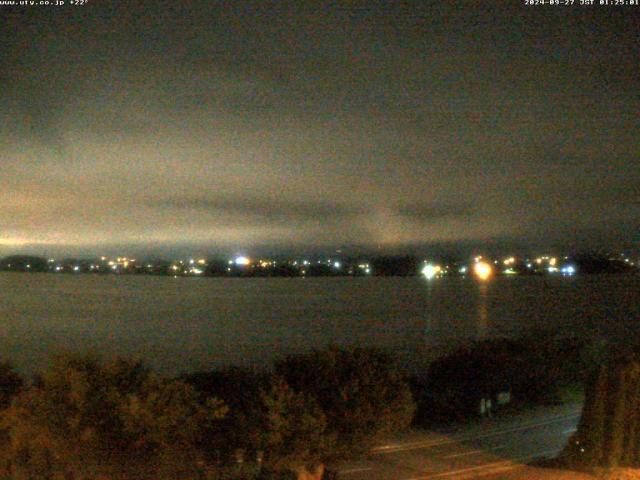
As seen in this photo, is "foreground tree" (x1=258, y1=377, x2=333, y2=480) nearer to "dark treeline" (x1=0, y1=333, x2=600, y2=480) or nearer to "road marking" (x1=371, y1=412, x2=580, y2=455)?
"dark treeline" (x1=0, y1=333, x2=600, y2=480)

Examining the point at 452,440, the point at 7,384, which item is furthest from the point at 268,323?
the point at 7,384

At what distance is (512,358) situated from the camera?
97.8 feet

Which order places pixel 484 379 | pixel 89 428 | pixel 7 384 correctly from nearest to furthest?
pixel 89 428 < pixel 7 384 < pixel 484 379

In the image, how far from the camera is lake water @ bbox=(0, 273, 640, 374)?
2574 inches

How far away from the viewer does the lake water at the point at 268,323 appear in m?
65.4

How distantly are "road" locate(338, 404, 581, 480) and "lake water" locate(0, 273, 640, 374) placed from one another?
29220 millimetres

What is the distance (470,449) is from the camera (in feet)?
57.0

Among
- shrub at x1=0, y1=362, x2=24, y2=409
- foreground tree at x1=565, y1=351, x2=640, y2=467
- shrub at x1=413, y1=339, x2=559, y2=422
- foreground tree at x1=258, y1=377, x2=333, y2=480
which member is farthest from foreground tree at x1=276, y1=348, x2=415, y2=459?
shrub at x1=413, y1=339, x2=559, y2=422

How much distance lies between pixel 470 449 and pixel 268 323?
74878 mm

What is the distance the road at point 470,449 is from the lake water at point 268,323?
29220 mm

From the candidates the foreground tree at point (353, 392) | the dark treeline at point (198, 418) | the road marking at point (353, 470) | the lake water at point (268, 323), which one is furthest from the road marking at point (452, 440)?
the lake water at point (268, 323)

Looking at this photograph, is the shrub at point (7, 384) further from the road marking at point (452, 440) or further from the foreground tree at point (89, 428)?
the road marking at point (452, 440)

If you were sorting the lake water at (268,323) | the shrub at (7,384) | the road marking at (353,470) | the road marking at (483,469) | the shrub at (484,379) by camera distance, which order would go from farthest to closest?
1. the lake water at (268,323)
2. the shrub at (484,379)
3. the road marking at (353,470)
4. the road marking at (483,469)
5. the shrub at (7,384)

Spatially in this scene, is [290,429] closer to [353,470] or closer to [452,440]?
[353,470]
